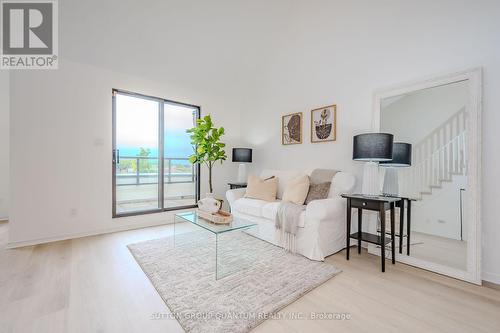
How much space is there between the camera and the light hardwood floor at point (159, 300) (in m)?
1.46

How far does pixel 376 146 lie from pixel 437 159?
0.66 meters

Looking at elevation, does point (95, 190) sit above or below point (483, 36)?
below

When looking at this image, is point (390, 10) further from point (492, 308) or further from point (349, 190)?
point (492, 308)

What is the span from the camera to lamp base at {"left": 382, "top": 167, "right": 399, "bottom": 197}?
104 inches

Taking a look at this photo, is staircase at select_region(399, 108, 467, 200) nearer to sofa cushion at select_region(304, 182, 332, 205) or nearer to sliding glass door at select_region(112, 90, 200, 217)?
sofa cushion at select_region(304, 182, 332, 205)

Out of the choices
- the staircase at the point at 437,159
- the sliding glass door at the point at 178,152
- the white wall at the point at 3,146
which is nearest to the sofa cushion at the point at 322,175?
the staircase at the point at 437,159

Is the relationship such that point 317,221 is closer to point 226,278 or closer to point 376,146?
point 376,146

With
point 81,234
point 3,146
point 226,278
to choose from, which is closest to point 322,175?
point 226,278

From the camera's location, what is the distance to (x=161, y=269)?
219 centimetres

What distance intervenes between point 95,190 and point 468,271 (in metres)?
4.59

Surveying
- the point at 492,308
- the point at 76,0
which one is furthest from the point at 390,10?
the point at 76,0

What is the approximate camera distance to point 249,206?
3.22 m

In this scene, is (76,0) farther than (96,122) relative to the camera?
No

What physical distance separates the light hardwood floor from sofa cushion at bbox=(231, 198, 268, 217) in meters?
1.16
